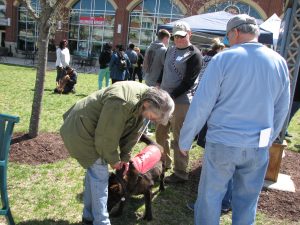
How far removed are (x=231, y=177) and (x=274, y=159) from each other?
2186mm

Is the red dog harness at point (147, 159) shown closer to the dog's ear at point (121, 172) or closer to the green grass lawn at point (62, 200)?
the dog's ear at point (121, 172)

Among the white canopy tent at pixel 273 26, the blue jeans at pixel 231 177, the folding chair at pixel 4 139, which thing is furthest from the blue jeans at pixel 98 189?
the white canopy tent at pixel 273 26

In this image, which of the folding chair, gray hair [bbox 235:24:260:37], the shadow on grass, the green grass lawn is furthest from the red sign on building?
gray hair [bbox 235:24:260:37]

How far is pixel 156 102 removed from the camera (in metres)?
2.50

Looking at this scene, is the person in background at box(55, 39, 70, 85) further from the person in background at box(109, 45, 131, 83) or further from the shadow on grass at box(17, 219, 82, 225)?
the shadow on grass at box(17, 219, 82, 225)

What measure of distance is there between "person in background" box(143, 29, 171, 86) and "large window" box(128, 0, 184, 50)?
20.9 metres

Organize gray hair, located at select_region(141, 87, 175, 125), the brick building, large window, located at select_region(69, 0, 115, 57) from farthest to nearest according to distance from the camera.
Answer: large window, located at select_region(69, 0, 115, 57) < the brick building < gray hair, located at select_region(141, 87, 175, 125)

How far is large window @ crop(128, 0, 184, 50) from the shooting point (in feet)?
86.4

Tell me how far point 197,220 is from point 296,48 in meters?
2.97

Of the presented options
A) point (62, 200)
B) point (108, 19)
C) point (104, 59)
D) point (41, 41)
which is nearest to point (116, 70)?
point (104, 59)

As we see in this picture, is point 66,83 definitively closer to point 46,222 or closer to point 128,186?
point 46,222

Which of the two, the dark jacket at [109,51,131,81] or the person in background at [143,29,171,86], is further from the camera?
the dark jacket at [109,51,131,81]

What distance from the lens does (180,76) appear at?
4.39 meters

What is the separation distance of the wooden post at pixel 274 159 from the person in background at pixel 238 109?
6.60 feet
